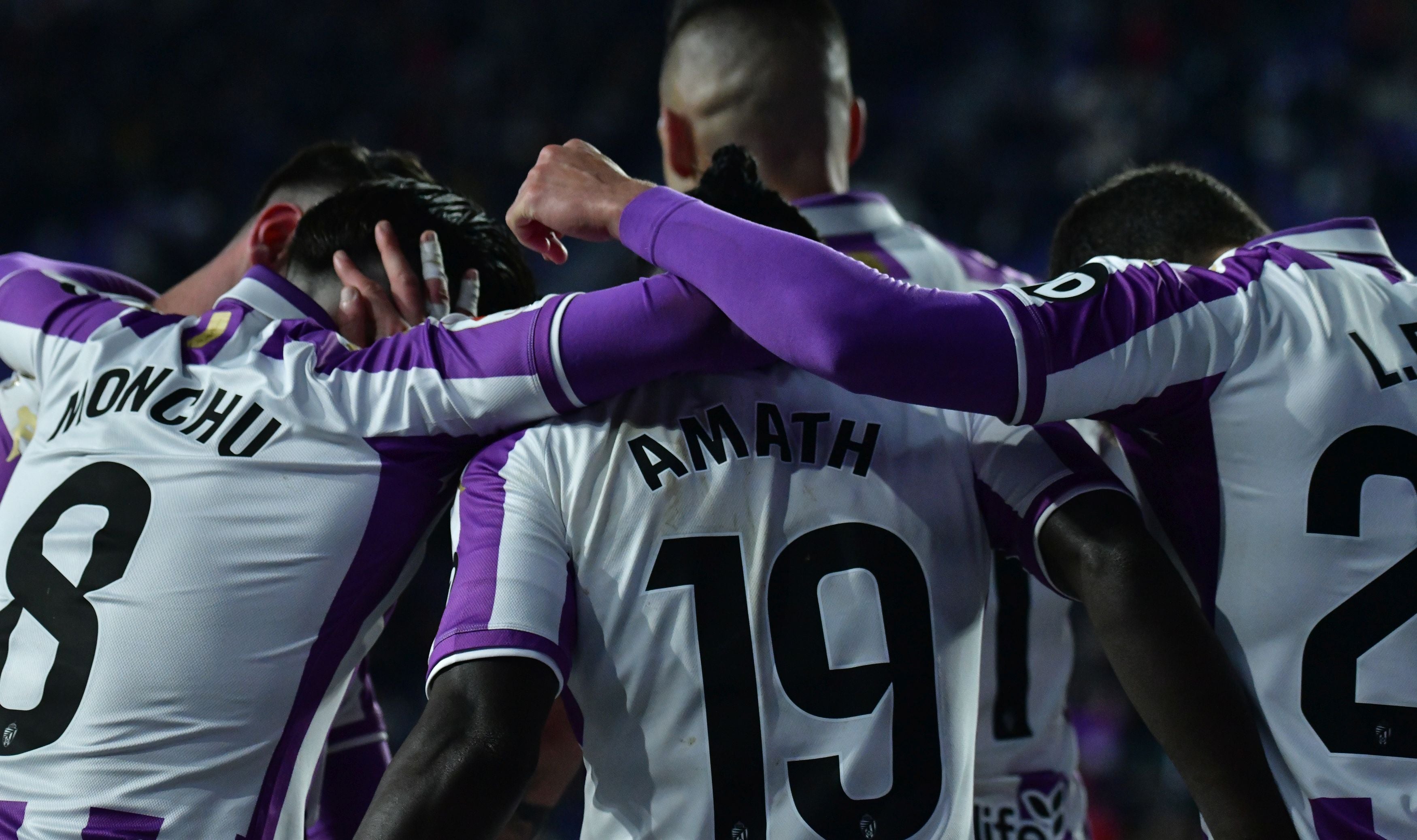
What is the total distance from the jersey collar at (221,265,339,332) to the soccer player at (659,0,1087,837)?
4.12 feet

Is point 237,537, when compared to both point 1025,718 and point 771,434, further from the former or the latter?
point 1025,718

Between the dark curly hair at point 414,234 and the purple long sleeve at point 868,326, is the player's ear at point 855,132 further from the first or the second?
the purple long sleeve at point 868,326

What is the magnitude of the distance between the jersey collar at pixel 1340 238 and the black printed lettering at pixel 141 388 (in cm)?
197

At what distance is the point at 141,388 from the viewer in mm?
2268

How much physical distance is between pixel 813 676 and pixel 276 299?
136 centimetres

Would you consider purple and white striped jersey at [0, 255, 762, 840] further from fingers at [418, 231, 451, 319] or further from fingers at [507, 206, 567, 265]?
fingers at [418, 231, 451, 319]

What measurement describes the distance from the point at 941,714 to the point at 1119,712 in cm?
521

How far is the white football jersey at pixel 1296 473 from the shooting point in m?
1.81

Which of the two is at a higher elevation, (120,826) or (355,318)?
(355,318)

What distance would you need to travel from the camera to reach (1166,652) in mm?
1798

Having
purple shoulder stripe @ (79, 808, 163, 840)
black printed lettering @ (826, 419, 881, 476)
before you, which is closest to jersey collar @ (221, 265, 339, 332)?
purple shoulder stripe @ (79, 808, 163, 840)

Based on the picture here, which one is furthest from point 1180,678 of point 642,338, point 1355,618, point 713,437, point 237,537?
point 237,537

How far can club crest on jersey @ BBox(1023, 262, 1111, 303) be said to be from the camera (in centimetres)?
188

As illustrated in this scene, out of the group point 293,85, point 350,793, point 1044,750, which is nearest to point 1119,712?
point 1044,750
